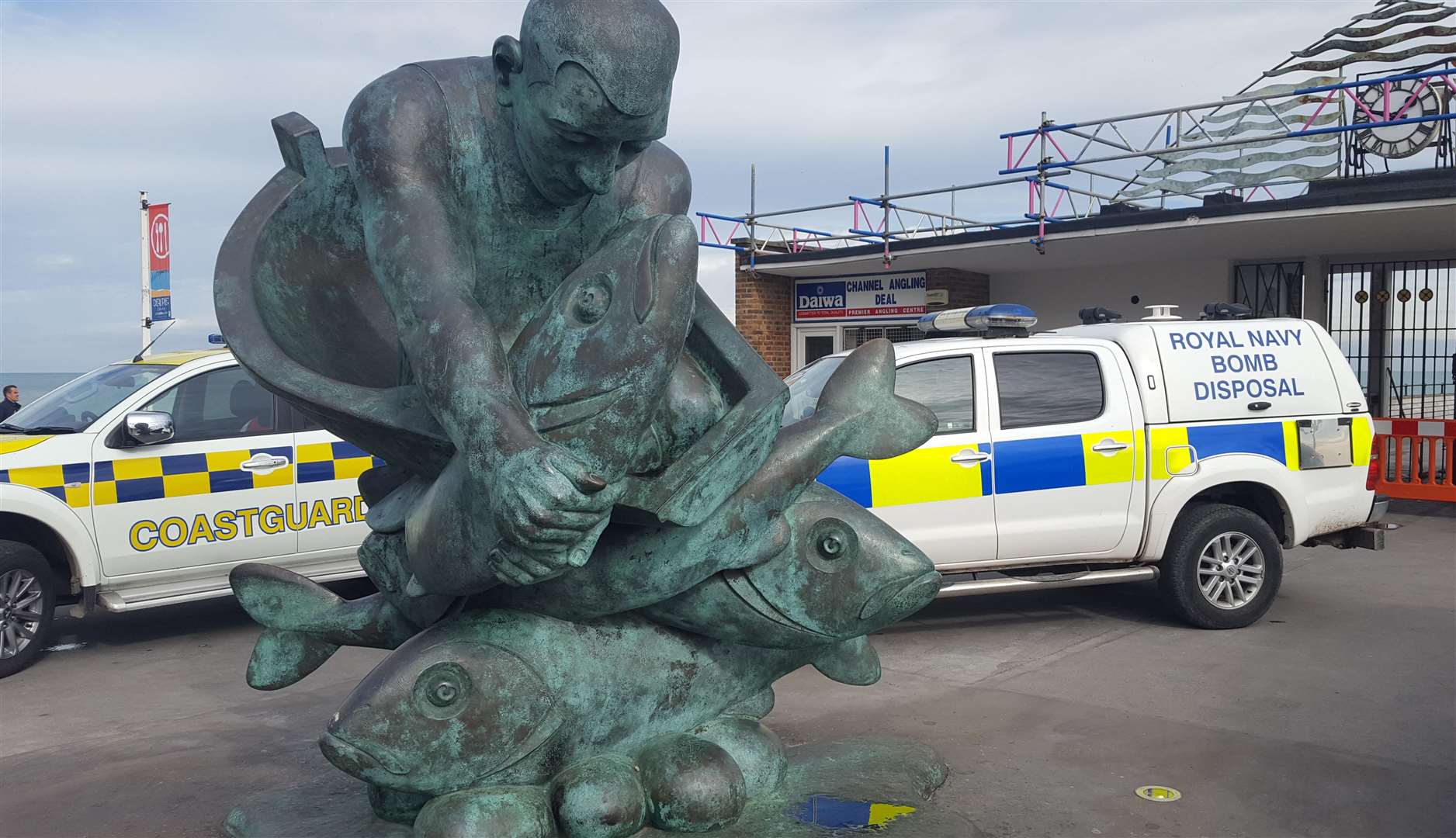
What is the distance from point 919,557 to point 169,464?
17.1ft

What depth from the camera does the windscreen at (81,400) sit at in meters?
6.83

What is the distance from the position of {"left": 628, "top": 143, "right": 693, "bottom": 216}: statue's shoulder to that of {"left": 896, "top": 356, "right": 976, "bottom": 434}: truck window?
12.7 feet

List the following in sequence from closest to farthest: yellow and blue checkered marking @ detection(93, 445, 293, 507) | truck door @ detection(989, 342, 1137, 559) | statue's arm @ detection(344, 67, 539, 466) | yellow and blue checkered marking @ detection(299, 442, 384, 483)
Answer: statue's arm @ detection(344, 67, 539, 466) < yellow and blue checkered marking @ detection(93, 445, 293, 507) < truck door @ detection(989, 342, 1137, 559) < yellow and blue checkered marking @ detection(299, 442, 384, 483)

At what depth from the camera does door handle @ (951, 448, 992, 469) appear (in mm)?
6684

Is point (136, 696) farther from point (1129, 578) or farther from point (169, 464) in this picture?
point (1129, 578)

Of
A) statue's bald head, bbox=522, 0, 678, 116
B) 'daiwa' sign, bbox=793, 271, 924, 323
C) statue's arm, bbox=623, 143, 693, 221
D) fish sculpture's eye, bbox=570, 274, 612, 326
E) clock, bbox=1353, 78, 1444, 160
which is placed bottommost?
fish sculpture's eye, bbox=570, 274, 612, 326

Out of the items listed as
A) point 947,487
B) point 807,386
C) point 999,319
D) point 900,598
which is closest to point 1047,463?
point 947,487

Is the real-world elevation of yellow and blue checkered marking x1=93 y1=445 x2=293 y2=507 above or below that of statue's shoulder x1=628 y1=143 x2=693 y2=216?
below

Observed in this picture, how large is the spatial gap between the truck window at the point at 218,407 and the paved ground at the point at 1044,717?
134 centimetres

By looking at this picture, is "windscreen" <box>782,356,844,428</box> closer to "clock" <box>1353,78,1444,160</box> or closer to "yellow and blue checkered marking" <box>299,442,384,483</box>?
"yellow and blue checkered marking" <box>299,442,384,483</box>

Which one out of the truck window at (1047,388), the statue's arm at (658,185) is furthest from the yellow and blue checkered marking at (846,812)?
the truck window at (1047,388)

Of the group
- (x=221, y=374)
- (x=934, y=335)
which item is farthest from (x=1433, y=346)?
(x=221, y=374)

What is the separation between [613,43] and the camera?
2.39 metres

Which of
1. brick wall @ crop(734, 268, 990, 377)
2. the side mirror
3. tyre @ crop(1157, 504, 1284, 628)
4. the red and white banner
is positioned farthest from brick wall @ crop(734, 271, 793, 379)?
the side mirror
